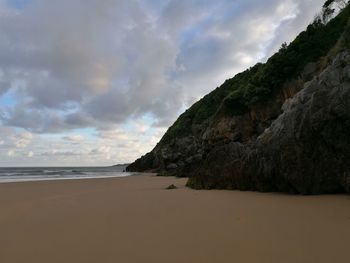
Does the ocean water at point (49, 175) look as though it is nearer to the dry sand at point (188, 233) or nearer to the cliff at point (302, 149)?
the cliff at point (302, 149)

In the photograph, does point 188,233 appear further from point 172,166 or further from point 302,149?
point 172,166

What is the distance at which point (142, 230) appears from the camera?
5523mm

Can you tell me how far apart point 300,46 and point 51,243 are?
23.3m

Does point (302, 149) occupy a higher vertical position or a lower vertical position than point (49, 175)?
lower

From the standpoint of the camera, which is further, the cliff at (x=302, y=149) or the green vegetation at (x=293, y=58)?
the green vegetation at (x=293, y=58)

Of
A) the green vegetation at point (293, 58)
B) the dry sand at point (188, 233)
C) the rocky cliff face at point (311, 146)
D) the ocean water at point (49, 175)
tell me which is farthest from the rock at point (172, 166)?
the dry sand at point (188, 233)

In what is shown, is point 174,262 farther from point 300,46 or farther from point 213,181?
point 300,46

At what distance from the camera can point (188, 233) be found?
A: 5.14 metres

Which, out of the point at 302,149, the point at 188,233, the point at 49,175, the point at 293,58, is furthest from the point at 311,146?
the point at 49,175

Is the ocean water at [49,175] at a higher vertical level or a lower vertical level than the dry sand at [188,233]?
higher

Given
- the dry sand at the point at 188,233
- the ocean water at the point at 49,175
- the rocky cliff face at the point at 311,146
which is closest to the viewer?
the dry sand at the point at 188,233

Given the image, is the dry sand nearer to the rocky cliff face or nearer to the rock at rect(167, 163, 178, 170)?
the rocky cliff face

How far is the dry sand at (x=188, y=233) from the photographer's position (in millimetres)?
4086

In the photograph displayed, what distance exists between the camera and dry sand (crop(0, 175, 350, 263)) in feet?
13.4
